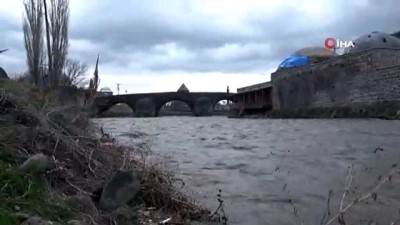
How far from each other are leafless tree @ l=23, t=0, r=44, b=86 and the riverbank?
92.6ft

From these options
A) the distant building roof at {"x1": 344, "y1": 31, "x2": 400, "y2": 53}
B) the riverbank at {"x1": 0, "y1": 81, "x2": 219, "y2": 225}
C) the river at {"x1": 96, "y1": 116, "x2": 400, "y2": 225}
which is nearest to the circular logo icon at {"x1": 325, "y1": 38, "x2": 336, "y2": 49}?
the distant building roof at {"x1": 344, "y1": 31, "x2": 400, "y2": 53}

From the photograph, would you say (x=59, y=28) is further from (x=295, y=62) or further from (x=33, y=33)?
(x=295, y=62)

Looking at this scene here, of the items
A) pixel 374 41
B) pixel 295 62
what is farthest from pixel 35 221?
pixel 295 62

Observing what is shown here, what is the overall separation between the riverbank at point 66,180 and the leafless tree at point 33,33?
28236 millimetres

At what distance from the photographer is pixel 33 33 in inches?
1371

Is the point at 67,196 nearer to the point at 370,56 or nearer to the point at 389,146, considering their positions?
the point at 389,146

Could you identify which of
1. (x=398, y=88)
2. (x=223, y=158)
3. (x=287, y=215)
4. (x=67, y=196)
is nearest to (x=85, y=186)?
(x=67, y=196)

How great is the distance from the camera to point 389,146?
14328mm

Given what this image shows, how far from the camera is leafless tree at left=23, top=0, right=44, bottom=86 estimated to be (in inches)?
1341

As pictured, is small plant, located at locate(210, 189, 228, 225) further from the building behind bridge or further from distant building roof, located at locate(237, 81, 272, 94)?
distant building roof, located at locate(237, 81, 272, 94)

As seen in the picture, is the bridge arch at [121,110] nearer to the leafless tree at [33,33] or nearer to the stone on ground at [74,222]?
the leafless tree at [33,33]

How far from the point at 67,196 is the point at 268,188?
4.55 metres

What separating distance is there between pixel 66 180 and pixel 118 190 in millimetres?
572

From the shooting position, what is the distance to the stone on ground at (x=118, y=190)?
17.3 ft
